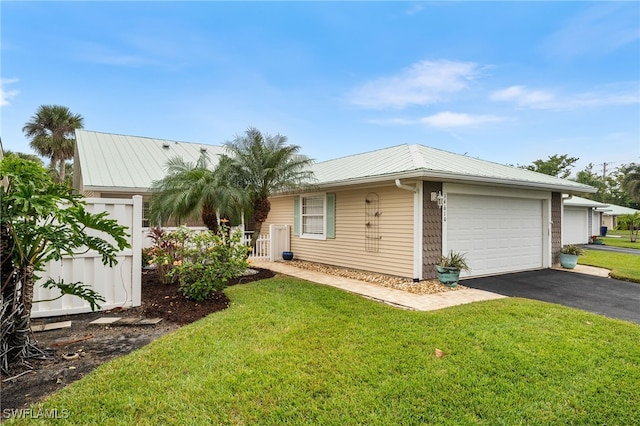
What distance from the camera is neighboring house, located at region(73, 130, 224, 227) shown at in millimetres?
10828

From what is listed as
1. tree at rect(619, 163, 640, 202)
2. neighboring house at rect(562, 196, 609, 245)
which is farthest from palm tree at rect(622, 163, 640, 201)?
neighboring house at rect(562, 196, 609, 245)

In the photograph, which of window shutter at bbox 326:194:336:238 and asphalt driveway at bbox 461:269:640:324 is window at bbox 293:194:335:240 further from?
asphalt driveway at bbox 461:269:640:324

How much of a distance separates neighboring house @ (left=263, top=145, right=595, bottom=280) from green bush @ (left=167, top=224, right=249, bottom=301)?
150 inches

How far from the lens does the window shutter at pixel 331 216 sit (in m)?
9.99

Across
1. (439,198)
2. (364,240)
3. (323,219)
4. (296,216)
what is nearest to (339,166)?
(323,219)

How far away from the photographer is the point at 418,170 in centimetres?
692

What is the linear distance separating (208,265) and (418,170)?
4664 mm

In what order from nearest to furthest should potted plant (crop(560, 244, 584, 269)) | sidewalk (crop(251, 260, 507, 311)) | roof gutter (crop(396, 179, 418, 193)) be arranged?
sidewalk (crop(251, 260, 507, 311))
roof gutter (crop(396, 179, 418, 193))
potted plant (crop(560, 244, 584, 269))

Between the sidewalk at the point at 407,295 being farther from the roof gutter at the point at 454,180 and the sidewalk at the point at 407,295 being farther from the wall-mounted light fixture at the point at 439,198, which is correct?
the roof gutter at the point at 454,180

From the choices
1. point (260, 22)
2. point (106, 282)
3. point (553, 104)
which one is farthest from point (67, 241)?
point (553, 104)

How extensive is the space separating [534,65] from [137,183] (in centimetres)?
1433

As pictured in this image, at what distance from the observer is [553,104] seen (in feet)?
45.9

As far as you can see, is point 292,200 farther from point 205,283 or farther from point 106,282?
point 106,282

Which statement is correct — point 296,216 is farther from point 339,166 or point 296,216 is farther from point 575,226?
point 575,226
